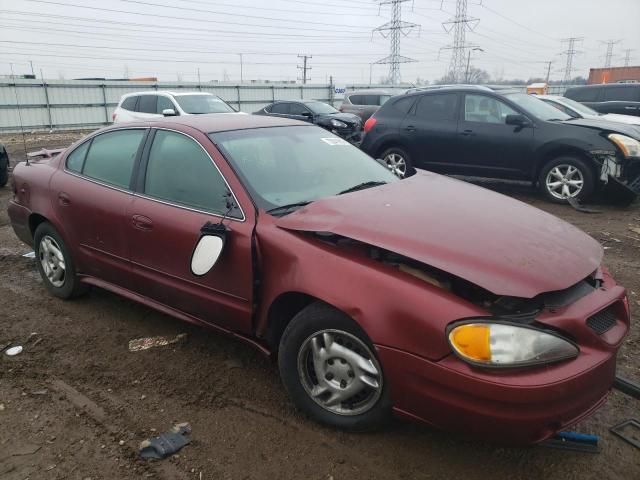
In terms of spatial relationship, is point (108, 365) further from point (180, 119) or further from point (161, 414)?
point (180, 119)

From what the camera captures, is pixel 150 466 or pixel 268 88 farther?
pixel 268 88

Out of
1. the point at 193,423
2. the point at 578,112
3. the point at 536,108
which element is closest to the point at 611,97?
the point at 578,112

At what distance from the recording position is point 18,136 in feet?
64.1

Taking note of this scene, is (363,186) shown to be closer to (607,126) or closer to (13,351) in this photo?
(13,351)

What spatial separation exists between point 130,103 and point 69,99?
35.0ft

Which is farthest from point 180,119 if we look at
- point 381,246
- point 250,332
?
point 381,246

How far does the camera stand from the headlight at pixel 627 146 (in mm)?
7193

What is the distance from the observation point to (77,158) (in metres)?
4.20

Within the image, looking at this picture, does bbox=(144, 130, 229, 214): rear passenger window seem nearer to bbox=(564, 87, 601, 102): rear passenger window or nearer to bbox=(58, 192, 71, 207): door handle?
bbox=(58, 192, 71, 207): door handle

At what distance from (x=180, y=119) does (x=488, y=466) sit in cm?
289

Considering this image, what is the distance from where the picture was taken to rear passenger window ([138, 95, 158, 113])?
13.1 meters

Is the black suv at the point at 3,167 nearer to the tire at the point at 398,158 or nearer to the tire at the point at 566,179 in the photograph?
the tire at the point at 398,158

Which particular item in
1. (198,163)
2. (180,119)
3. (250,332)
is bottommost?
(250,332)

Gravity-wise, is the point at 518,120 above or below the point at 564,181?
above
